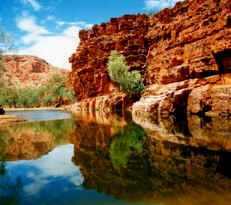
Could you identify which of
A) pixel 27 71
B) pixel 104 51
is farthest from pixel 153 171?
pixel 27 71

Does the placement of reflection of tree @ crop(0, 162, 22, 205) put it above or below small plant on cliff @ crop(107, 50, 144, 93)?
below

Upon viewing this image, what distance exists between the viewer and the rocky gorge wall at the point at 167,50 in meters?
20.5

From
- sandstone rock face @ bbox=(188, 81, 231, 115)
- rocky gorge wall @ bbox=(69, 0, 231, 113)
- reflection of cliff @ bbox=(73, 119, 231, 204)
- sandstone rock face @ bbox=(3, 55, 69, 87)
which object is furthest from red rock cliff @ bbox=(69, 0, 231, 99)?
sandstone rock face @ bbox=(3, 55, 69, 87)

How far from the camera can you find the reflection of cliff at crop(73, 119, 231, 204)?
3543mm

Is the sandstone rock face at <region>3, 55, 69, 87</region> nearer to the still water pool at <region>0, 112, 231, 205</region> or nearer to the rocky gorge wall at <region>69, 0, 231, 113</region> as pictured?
the rocky gorge wall at <region>69, 0, 231, 113</region>

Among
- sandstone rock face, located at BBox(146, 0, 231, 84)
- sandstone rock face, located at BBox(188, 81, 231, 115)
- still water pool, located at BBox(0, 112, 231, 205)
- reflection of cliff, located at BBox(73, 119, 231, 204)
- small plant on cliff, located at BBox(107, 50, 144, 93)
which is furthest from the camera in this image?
small plant on cliff, located at BBox(107, 50, 144, 93)

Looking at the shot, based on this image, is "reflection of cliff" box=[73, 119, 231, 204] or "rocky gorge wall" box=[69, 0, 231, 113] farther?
"rocky gorge wall" box=[69, 0, 231, 113]

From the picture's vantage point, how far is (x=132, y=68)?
40906mm

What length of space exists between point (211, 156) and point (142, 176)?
2719 millimetres

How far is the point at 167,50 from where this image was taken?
30.2 m

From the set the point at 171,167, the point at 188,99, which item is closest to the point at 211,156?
the point at 171,167

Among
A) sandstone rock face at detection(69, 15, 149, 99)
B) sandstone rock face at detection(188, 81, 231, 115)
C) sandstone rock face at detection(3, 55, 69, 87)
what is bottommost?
sandstone rock face at detection(188, 81, 231, 115)

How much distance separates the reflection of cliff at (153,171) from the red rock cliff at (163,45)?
716 inches

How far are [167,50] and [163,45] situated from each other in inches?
90.0
